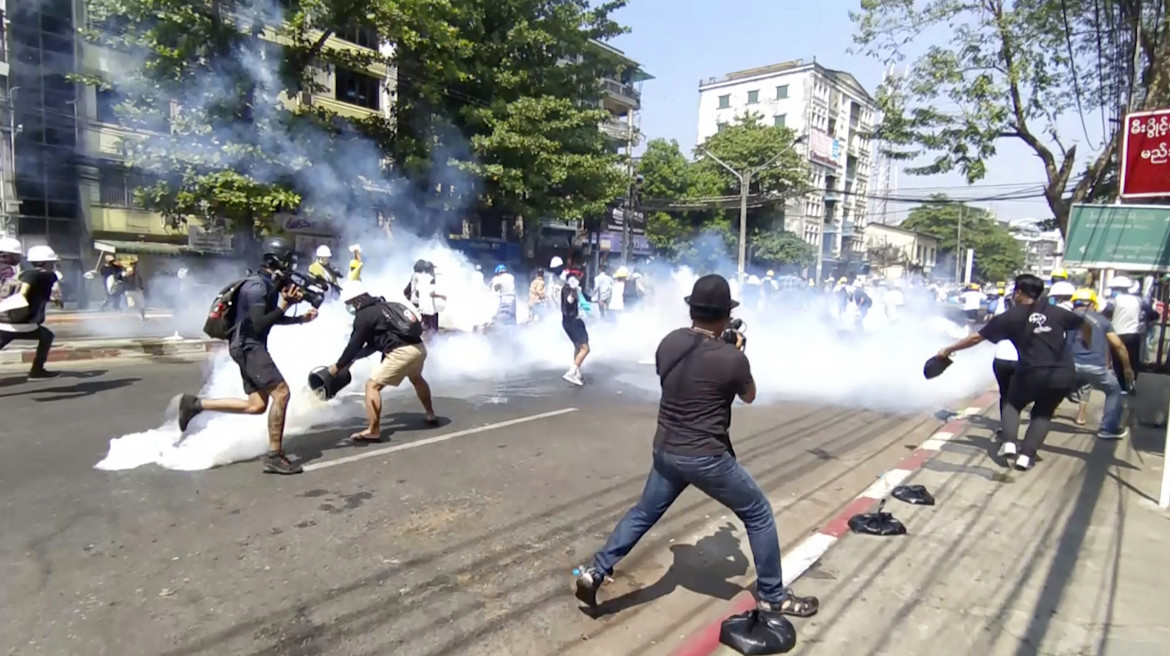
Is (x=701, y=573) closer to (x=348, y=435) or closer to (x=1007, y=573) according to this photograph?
(x=1007, y=573)

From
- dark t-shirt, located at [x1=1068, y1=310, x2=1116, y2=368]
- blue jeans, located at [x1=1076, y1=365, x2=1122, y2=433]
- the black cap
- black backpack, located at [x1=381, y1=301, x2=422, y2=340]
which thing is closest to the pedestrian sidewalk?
blue jeans, located at [x1=1076, y1=365, x2=1122, y2=433]

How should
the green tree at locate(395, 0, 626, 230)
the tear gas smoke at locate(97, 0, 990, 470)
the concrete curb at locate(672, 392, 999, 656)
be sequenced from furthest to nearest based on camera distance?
the green tree at locate(395, 0, 626, 230), the tear gas smoke at locate(97, 0, 990, 470), the concrete curb at locate(672, 392, 999, 656)

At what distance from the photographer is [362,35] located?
21.1 meters

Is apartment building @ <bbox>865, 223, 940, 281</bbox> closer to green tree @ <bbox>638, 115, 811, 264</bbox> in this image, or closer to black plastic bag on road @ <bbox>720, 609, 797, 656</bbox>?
green tree @ <bbox>638, 115, 811, 264</bbox>

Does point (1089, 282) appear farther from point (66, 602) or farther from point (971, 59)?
point (66, 602)

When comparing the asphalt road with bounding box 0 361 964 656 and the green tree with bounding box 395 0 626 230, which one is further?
the green tree with bounding box 395 0 626 230

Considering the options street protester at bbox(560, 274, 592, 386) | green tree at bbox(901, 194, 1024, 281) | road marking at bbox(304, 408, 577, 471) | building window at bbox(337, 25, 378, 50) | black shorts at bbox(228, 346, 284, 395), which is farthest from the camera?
green tree at bbox(901, 194, 1024, 281)

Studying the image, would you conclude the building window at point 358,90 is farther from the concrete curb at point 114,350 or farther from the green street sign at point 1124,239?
the green street sign at point 1124,239

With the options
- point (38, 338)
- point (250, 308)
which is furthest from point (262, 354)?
point (38, 338)

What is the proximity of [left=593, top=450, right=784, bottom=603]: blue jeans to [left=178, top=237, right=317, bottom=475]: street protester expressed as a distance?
277 centimetres

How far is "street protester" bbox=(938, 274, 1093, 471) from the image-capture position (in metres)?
5.47

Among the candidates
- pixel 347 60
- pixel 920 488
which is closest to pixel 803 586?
pixel 920 488

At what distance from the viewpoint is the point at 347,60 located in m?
16.4

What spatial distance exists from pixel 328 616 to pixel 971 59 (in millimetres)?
14497
